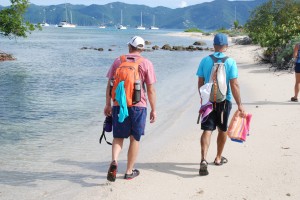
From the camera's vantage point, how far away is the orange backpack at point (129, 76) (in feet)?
16.5

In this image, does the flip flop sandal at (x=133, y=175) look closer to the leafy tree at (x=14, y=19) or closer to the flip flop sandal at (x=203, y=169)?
the flip flop sandal at (x=203, y=169)

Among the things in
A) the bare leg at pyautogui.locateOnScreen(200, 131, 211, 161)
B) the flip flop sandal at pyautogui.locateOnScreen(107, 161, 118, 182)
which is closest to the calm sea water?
the flip flop sandal at pyautogui.locateOnScreen(107, 161, 118, 182)

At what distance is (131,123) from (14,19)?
27899mm

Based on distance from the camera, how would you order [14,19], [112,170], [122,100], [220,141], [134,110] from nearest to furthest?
[122,100] → [134,110] → [112,170] → [220,141] → [14,19]

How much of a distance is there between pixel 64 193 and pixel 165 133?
3737mm

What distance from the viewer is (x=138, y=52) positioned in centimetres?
528

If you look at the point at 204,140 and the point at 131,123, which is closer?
the point at 131,123

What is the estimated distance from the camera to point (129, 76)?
5031 millimetres

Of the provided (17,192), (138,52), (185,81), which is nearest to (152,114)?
(138,52)

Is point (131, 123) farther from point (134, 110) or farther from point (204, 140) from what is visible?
point (204, 140)

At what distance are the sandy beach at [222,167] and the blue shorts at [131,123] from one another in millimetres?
732

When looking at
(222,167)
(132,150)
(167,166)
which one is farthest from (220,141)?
(132,150)

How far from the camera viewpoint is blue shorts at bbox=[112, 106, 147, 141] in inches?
204

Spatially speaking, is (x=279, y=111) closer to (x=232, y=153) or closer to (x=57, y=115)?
(x=232, y=153)
